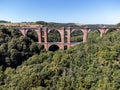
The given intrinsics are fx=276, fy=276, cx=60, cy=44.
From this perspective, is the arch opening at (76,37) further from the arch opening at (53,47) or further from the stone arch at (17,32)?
the stone arch at (17,32)

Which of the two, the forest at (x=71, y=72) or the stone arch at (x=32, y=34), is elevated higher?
the stone arch at (x=32, y=34)

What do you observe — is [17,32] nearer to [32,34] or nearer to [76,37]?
[32,34]

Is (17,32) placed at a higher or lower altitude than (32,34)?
higher

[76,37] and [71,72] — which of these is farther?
[76,37]

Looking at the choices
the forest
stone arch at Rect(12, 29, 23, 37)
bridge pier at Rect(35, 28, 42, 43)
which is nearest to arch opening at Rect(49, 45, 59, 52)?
bridge pier at Rect(35, 28, 42, 43)

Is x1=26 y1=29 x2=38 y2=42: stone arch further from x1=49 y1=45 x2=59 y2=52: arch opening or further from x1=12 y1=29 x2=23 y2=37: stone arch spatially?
x1=49 y1=45 x2=59 y2=52: arch opening

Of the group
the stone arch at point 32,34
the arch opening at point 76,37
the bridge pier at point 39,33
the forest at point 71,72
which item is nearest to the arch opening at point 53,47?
the bridge pier at point 39,33

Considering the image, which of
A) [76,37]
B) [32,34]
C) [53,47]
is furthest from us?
[76,37]

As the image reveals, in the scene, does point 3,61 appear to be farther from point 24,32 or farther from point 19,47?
point 24,32

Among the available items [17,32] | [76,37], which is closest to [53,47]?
[17,32]

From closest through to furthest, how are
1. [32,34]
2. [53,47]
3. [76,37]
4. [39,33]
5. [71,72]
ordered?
[71,72], [53,47], [39,33], [32,34], [76,37]

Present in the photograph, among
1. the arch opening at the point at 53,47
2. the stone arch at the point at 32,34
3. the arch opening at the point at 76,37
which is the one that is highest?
the stone arch at the point at 32,34
